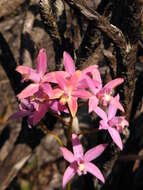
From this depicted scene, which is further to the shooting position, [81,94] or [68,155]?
[68,155]

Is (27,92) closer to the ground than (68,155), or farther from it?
farther from it

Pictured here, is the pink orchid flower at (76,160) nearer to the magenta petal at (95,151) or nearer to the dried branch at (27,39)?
the magenta petal at (95,151)

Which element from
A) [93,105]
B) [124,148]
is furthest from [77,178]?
[93,105]

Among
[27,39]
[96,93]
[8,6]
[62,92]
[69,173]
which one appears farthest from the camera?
[27,39]

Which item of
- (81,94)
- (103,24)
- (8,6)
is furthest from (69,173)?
(8,6)

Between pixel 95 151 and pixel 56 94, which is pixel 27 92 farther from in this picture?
pixel 95 151

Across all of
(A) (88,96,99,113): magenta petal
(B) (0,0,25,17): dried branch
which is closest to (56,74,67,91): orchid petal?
(A) (88,96,99,113): magenta petal
